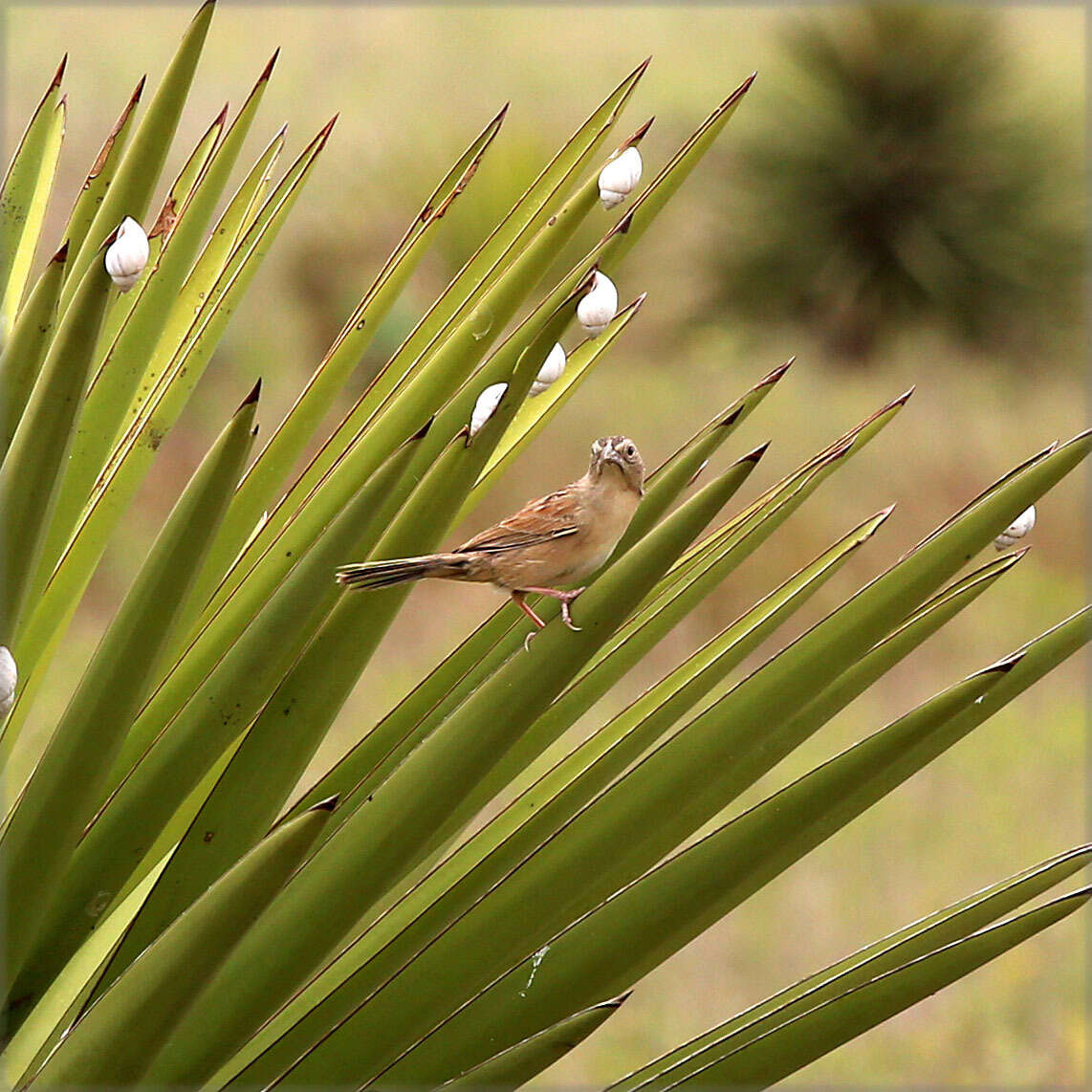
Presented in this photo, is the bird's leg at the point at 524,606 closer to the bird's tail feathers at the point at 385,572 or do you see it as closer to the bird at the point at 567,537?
the bird at the point at 567,537

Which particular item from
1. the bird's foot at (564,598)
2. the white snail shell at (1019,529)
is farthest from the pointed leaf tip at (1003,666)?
the bird's foot at (564,598)

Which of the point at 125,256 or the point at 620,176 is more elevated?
the point at 620,176

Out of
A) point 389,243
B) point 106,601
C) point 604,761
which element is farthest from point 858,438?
point 389,243

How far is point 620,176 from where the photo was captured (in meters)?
1.36

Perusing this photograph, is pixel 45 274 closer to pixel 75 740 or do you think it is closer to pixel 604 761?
pixel 75 740

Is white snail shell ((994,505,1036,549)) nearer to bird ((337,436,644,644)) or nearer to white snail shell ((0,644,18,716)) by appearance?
bird ((337,436,644,644))

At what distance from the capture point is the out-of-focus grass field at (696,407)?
4402 mm

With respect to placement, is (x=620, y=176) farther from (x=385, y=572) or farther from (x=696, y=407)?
(x=696, y=407)

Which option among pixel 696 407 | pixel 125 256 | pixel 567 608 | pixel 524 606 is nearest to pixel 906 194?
pixel 696 407

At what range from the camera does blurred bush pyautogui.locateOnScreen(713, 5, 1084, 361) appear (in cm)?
723

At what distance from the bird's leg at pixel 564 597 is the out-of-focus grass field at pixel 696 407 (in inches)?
117

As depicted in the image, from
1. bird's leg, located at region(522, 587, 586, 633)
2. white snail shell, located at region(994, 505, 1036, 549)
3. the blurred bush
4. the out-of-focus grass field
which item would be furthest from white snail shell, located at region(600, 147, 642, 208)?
the blurred bush

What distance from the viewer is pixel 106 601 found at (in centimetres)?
627

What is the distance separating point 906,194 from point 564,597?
654cm
